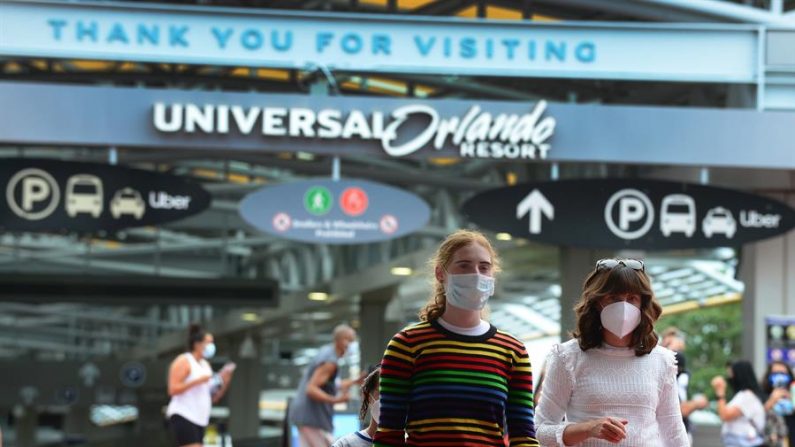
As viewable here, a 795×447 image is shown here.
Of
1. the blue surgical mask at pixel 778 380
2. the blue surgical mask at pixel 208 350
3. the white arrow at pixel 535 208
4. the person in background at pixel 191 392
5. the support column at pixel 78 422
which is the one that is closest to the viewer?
the person in background at pixel 191 392

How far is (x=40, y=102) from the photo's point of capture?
1538 cm

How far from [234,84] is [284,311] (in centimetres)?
1416

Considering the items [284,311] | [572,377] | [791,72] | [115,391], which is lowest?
[115,391]

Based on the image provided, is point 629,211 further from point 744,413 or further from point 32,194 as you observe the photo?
point 32,194

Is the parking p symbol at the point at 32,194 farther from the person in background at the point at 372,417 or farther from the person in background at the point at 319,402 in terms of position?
the person in background at the point at 372,417

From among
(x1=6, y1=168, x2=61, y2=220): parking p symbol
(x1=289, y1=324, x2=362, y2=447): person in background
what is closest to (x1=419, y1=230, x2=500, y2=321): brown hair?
(x1=289, y1=324, x2=362, y2=447): person in background

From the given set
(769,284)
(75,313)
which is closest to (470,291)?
(769,284)

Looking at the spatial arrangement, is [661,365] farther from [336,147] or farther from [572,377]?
[336,147]

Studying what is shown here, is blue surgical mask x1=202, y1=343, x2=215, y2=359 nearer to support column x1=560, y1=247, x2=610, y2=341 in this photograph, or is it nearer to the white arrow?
the white arrow

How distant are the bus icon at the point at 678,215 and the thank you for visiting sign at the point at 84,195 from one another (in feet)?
16.2

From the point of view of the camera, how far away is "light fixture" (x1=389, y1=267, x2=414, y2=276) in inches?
1002

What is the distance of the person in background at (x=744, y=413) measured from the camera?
40.8 ft

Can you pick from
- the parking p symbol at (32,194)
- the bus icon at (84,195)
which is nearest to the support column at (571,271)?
the bus icon at (84,195)

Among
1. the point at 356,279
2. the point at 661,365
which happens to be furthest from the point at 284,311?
the point at 661,365
